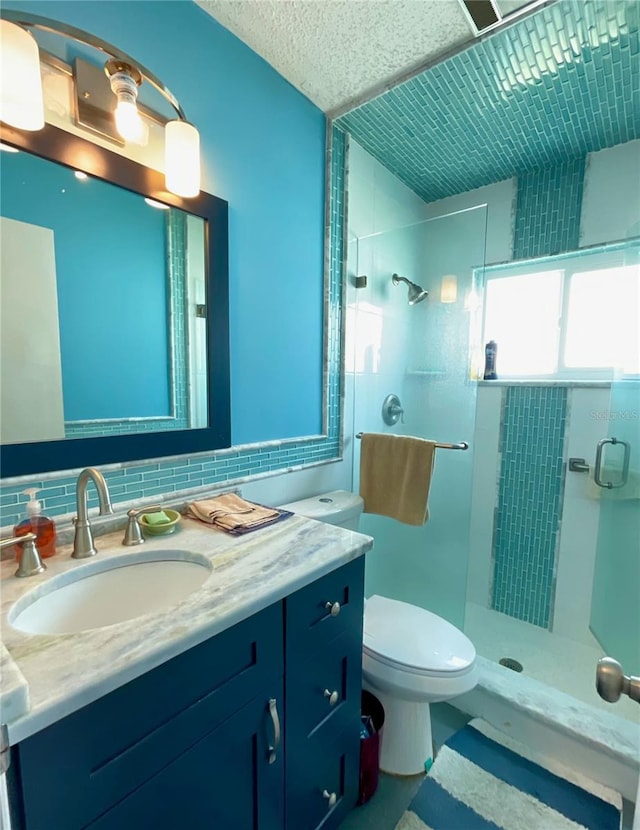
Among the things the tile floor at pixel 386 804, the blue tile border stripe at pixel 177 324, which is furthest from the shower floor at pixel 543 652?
the blue tile border stripe at pixel 177 324

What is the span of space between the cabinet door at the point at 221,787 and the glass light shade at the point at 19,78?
126 centimetres

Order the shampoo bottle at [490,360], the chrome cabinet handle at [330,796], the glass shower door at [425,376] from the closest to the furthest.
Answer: the chrome cabinet handle at [330,796] → the glass shower door at [425,376] → the shampoo bottle at [490,360]

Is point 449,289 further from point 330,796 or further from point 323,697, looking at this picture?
point 330,796

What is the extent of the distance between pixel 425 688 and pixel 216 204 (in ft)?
5.39

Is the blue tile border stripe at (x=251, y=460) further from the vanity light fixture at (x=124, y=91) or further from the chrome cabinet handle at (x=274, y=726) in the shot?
the vanity light fixture at (x=124, y=91)


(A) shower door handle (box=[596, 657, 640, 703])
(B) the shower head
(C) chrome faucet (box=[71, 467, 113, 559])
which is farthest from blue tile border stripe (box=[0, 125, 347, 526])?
(A) shower door handle (box=[596, 657, 640, 703])

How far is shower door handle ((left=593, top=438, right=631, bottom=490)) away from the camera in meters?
1.67

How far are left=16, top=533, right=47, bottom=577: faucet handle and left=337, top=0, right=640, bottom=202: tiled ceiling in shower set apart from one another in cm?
182

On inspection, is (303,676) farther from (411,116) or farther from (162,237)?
(411,116)

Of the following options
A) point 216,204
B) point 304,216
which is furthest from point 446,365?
point 216,204

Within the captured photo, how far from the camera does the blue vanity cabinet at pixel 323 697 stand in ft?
2.73

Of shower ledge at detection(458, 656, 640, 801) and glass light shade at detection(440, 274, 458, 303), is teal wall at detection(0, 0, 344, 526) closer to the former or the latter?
glass light shade at detection(440, 274, 458, 303)

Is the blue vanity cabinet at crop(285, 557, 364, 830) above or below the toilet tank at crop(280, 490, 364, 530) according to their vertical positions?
below

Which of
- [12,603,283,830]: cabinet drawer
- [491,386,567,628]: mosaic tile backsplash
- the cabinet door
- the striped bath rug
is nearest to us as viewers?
[12,603,283,830]: cabinet drawer
